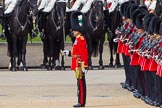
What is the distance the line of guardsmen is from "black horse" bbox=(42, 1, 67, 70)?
20.0 ft

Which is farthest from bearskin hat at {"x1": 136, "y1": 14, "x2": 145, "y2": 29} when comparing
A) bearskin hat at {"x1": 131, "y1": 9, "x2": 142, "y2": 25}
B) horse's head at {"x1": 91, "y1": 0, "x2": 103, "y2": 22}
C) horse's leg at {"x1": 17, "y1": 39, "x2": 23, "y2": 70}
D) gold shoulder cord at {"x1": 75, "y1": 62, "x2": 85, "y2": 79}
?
horse's leg at {"x1": 17, "y1": 39, "x2": 23, "y2": 70}

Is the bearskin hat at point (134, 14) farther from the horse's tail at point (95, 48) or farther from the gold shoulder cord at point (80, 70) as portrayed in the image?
the horse's tail at point (95, 48)

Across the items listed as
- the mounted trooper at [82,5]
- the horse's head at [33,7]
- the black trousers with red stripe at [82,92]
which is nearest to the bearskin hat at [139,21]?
the black trousers with red stripe at [82,92]

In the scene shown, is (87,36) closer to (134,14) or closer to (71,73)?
(71,73)

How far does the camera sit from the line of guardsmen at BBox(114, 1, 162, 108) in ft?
64.6

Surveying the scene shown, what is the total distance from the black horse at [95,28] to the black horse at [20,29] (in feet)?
5.58

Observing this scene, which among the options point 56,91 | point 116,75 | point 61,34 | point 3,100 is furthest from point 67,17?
point 3,100

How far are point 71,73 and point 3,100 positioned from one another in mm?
7291

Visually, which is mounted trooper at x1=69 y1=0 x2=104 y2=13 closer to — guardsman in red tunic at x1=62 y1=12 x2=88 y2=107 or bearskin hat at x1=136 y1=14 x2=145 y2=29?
bearskin hat at x1=136 y1=14 x2=145 y2=29

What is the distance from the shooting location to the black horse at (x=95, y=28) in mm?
29719

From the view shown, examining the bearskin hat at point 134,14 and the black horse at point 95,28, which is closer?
the bearskin hat at point 134,14

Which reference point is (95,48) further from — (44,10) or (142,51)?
(142,51)

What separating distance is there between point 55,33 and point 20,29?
1.09 meters

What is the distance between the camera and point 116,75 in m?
27.6
